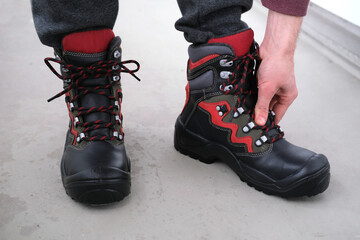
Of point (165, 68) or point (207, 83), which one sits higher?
point (207, 83)

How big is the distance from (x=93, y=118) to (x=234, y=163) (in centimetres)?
38

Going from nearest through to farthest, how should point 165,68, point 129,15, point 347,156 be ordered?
point 347,156 < point 165,68 < point 129,15

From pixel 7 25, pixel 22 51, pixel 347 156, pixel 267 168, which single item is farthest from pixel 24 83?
pixel 347 156

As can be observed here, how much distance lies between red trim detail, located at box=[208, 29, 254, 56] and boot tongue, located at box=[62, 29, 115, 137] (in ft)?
0.87

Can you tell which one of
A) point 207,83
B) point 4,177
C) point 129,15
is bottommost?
point 129,15

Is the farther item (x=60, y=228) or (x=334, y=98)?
(x=334, y=98)

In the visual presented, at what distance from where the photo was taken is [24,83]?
1584 millimetres

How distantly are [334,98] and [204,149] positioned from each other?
732mm

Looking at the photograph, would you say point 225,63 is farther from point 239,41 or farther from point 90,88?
point 90,88

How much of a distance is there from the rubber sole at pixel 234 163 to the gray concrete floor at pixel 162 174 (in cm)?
2

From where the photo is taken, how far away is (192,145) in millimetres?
1160

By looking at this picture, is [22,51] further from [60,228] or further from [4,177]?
[60,228]

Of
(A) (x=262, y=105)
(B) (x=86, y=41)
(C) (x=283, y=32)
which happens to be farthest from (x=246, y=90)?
(B) (x=86, y=41)

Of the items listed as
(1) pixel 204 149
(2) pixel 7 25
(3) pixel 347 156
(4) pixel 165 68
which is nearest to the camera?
(1) pixel 204 149
